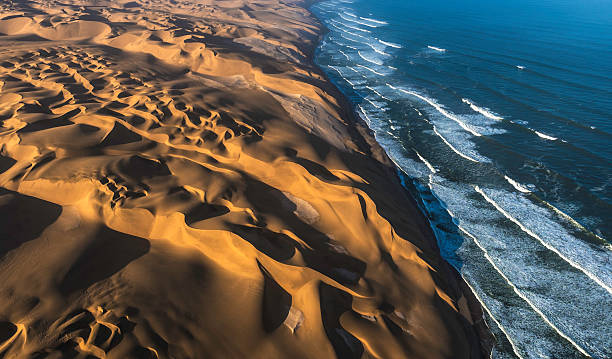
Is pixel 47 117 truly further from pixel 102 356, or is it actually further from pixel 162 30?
pixel 162 30

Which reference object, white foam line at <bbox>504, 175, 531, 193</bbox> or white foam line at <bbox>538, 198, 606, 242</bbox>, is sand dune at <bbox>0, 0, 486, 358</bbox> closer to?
white foam line at <bbox>504, 175, 531, 193</bbox>

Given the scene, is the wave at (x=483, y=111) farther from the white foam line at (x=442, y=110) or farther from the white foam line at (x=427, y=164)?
the white foam line at (x=427, y=164)

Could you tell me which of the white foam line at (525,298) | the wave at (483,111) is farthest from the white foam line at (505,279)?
the wave at (483,111)

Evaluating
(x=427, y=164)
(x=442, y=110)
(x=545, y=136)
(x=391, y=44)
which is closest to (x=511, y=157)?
(x=545, y=136)

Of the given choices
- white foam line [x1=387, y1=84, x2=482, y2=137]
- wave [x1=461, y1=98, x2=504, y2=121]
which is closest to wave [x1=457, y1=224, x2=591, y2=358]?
white foam line [x1=387, y1=84, x2=482, y2=137]

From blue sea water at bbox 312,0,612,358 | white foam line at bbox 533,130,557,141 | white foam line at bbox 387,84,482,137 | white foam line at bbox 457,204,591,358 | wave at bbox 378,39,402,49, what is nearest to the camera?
white foam line at bbox 457,204,591,358

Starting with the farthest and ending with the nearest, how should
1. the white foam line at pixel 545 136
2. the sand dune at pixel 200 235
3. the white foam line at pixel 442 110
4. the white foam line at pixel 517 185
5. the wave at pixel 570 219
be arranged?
the white foam line at pixel 442 110 → the white foam line at pixel 545 136 → the white foam line at pixel 517 185 → the wave at pixel 570 219 → the sand dune at pixel 200 235

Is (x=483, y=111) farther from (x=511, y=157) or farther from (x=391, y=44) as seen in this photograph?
(x=391, y=44)
